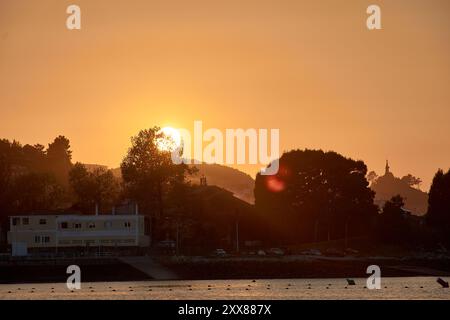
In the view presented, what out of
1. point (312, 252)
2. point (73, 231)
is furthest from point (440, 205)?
point (73, 231)

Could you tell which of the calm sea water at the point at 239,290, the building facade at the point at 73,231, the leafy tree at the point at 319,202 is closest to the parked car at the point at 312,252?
the leafy tree at the point at 319,202

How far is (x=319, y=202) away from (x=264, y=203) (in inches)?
498

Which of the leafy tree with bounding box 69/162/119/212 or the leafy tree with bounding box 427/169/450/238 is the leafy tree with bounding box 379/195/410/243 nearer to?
the leafy tree with bounding box 427/169/450/238

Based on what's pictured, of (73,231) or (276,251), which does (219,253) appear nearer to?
(276,251)

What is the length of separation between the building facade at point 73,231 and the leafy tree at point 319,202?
2670 cm

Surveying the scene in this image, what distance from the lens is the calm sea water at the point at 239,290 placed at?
348ft

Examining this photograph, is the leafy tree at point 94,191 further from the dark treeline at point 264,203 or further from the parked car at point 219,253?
the parked car at point 219,253

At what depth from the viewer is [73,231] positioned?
172m

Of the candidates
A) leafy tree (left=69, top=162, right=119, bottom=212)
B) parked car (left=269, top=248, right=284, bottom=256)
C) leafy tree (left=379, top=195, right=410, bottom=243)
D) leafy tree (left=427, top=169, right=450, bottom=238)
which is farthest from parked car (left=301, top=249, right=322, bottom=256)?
leafy tree (left=69, top=162, right=119, bottom=212)

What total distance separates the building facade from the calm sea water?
31893 millimetres

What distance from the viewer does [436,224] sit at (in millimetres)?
191750
